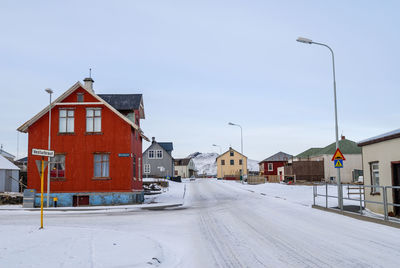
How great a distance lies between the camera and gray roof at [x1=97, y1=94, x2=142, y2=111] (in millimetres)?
26750

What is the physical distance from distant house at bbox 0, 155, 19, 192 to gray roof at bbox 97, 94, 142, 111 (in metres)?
14.6

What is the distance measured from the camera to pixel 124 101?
1076 inches

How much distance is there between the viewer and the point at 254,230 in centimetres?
1145

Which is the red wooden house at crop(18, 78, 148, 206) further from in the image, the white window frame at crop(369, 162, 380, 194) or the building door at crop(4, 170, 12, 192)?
the white window frame at crop(369, 162, 380, 194)

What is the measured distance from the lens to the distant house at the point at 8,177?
34.5 meters

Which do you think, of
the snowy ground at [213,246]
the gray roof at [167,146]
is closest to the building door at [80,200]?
the snowy ground at [213,246]

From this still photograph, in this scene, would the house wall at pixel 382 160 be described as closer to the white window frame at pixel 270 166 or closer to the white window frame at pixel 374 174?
the white window frame at pixel 374 174

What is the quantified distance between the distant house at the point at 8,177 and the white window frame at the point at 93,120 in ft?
49.4

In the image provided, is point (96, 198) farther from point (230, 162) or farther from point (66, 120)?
point (230, 162)

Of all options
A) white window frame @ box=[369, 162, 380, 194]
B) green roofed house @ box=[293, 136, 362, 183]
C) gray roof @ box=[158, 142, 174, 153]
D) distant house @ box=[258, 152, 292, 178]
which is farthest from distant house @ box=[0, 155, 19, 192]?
distant house @ box=[258, 152, 292, 178]

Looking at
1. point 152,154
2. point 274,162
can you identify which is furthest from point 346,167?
point 152,154

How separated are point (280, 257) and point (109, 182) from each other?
17907 millimetres

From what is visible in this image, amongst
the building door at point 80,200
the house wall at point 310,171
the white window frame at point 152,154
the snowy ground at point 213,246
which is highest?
the white window frame at point 152,154

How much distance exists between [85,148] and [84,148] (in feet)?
0.22
